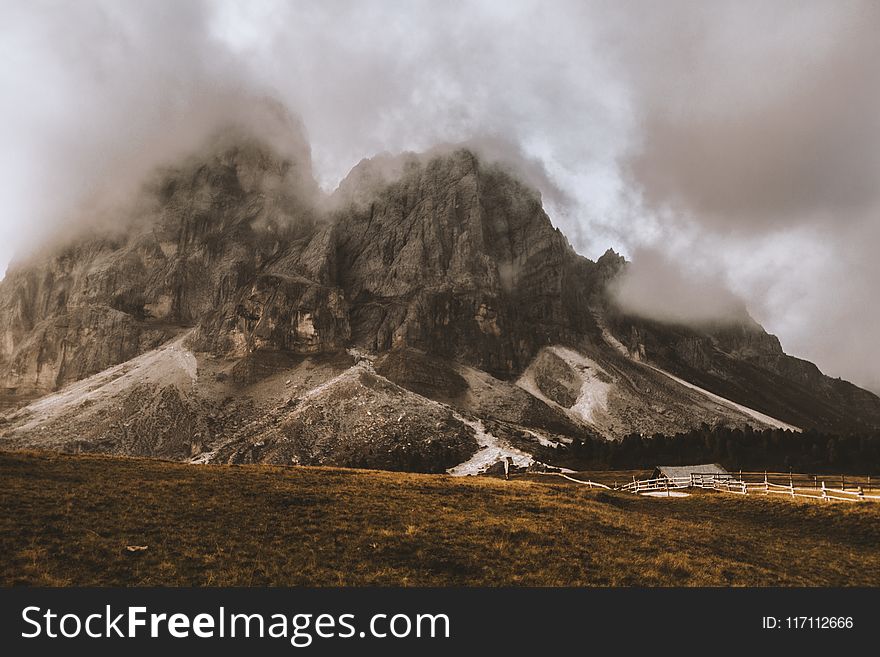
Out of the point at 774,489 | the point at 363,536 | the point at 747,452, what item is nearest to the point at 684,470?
the point at 774,489

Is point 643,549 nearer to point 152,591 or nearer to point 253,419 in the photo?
point 152,591

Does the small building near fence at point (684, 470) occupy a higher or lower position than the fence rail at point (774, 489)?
lower

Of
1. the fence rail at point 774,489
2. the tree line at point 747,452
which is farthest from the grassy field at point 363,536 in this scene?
the tree line at point 747,452

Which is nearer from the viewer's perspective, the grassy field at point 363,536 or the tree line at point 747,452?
the grassy field at point 363,536

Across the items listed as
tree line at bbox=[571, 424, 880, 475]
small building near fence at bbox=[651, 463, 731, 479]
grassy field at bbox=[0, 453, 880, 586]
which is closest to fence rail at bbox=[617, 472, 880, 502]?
grassy field at bbox=[0, 453, 880, 586]

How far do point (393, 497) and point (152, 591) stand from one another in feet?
57.2

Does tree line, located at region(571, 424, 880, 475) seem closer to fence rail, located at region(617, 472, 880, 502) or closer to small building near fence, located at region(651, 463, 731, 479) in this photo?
small building near fence, located at region(651, 463, 731, 479)

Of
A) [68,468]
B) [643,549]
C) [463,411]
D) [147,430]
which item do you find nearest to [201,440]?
[147,430]

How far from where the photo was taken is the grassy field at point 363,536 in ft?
54.6

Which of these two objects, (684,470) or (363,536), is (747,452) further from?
(363,536)

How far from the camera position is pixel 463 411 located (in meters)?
190

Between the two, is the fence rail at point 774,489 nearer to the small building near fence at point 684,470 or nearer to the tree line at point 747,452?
the small building near fence at point 684,470

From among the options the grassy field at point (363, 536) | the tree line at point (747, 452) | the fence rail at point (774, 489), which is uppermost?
the grassy field at point (363, 536)

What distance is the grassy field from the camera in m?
16.6
